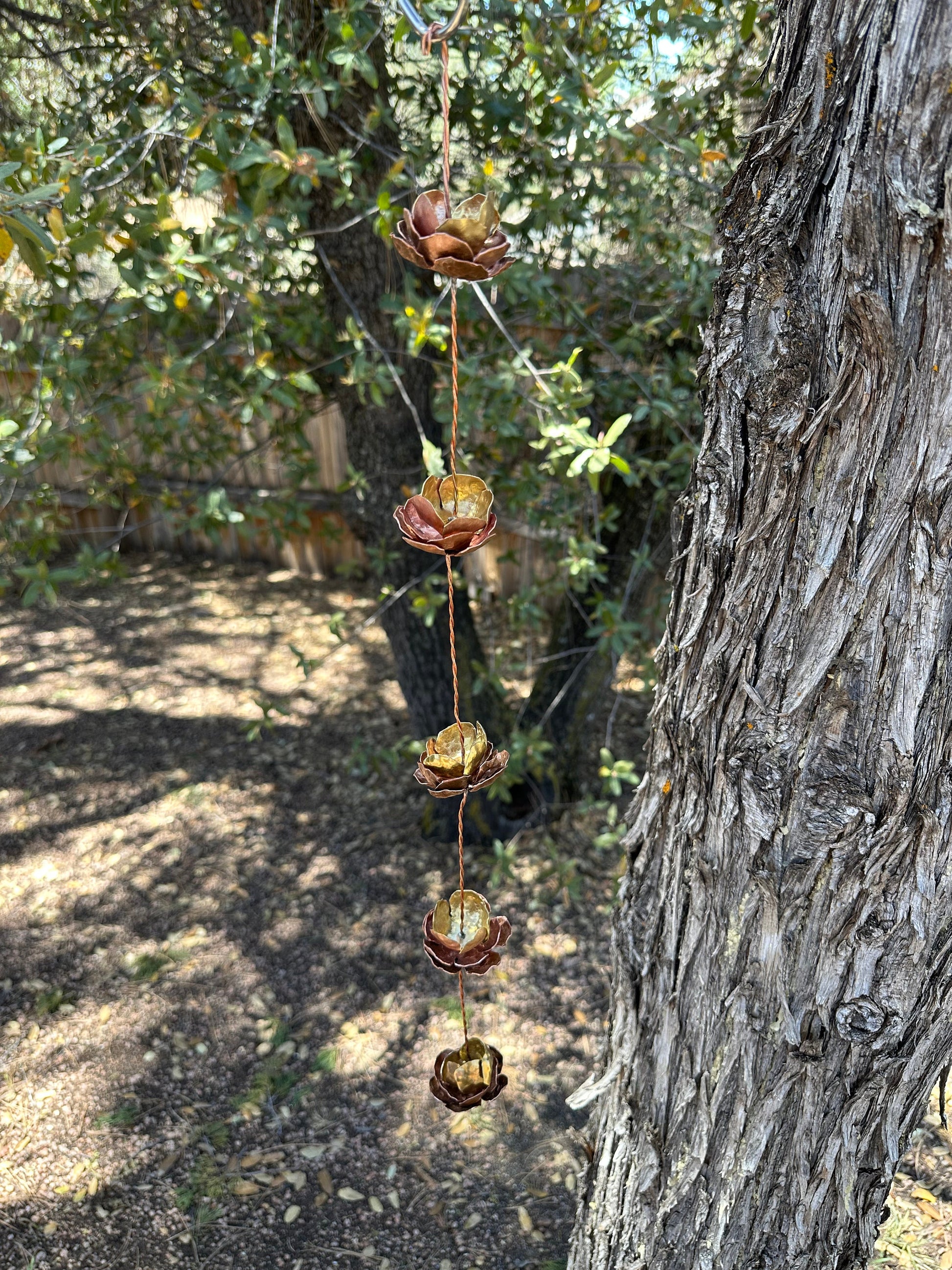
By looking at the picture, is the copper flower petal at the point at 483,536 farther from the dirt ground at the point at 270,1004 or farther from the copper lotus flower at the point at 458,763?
the dirt ground at the point at 270,1004

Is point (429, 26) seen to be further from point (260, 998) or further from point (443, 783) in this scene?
point (260, 998)

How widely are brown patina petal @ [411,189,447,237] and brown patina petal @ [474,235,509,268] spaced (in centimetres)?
Answer: 5

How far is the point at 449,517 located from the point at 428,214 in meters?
0.28

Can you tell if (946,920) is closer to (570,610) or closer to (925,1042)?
(925,1042)

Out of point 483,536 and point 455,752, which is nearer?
point 483,536

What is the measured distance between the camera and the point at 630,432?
2.93 meters

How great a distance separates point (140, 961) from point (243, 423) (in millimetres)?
1837

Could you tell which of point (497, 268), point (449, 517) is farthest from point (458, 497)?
point (497, 268)

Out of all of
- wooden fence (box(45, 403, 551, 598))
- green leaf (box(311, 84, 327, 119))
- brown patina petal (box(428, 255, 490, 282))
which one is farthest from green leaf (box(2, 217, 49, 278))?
wooden fence (box(45, 403, 551, 598))

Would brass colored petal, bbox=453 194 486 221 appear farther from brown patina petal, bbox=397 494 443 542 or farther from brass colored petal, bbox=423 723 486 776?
brass colored petal, bbox=423 723 486 776

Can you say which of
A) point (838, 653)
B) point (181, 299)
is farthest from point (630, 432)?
point (838, 653)

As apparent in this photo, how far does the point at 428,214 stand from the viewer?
80cm

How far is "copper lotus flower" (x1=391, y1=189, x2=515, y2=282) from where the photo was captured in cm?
77

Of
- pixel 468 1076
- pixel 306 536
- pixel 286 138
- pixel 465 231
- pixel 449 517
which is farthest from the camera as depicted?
pixel 306 536
